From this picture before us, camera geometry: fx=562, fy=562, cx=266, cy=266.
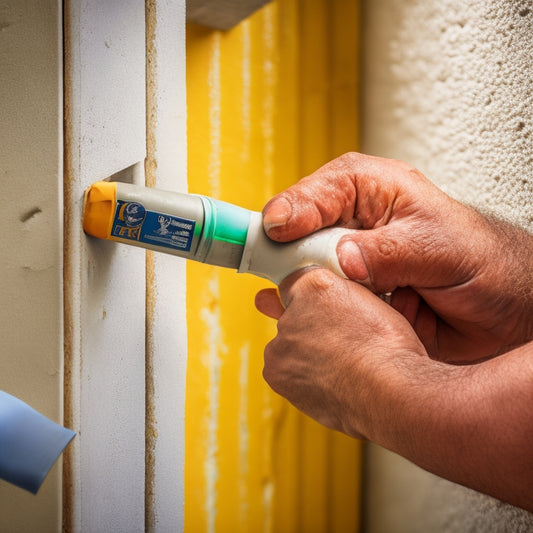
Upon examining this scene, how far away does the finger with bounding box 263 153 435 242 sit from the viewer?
54 centimetres

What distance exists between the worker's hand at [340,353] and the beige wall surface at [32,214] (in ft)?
0.68

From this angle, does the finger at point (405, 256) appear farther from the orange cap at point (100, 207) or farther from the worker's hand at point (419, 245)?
the orange cap at point (100, 207)

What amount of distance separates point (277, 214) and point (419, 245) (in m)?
0.15

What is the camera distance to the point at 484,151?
2.61 feet

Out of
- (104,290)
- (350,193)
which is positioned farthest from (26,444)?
(350,193)

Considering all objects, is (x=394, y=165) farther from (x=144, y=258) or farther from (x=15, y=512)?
(x=15, y=512)

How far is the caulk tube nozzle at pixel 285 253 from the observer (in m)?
0.52

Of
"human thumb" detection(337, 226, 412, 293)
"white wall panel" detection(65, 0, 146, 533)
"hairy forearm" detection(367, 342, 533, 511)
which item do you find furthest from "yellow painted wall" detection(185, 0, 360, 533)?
"hairy forearm" detection(367, 342, 533, 511)

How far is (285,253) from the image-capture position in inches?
A: 21.0

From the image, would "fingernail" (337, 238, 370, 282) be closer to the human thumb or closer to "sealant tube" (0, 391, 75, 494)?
the human thumb

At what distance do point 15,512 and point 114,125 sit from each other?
0.35 m

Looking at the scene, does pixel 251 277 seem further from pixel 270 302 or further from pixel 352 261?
pixel 352 261

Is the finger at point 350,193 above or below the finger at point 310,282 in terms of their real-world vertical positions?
above

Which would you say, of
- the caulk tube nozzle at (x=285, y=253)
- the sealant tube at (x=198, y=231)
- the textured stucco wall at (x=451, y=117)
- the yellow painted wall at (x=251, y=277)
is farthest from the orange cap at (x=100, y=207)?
the textured stucco wall at (x=451, y=117)
